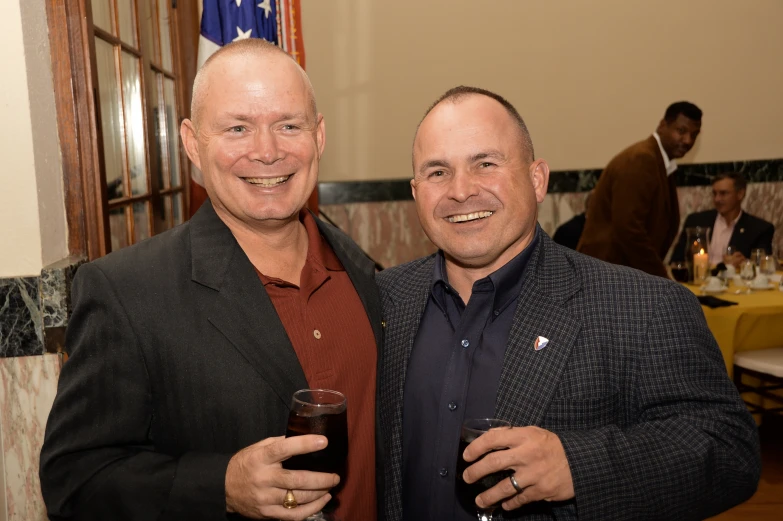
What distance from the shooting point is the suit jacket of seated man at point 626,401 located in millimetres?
1572

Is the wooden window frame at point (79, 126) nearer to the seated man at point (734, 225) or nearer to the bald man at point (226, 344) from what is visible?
the bald man at point (226, 344)

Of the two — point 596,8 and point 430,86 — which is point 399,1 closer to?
point 430,86

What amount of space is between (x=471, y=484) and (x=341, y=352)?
51cm

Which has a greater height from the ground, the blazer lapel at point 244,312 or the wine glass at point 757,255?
the blazer lapel at point 244,312

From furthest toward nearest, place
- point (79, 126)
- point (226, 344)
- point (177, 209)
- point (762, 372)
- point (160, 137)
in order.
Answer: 1. point (177, 209)
2. point (762, 372)
3. point (160, 137)
4. point (79, 126)
5. point (226, 344)

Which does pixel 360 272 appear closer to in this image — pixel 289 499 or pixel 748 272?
pixel 289 499

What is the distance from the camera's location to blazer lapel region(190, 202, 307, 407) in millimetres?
1652

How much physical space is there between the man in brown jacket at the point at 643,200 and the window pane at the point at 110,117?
10.5 feet

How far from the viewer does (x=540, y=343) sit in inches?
67.8

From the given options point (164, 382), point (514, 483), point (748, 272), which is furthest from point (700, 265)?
point (164, 382)

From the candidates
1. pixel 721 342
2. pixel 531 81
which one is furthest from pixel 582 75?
pixel 721 342

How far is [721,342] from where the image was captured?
4309 mm

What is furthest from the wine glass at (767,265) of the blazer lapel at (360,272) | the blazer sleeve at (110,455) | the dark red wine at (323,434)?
the blazer sleeve at (110,455)

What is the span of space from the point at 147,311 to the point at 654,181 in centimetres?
404
